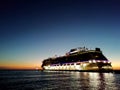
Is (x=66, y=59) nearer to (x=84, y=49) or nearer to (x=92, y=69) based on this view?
(x=84, y=49)

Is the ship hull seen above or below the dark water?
above

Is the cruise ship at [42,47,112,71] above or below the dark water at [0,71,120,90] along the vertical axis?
above

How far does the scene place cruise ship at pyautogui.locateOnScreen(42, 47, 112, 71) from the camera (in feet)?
414

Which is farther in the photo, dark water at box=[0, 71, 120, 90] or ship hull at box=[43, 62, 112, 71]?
ship hull at box=[43, 62, 112, 71]

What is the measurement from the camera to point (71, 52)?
162000 millimetres

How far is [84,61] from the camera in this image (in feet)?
448

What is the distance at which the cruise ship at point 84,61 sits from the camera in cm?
12612

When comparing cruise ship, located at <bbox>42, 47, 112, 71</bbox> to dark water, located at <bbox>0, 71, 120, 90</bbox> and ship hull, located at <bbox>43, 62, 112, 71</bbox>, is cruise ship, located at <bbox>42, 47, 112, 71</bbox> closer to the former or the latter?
ship hull, located at <bbox>43, 62, 112, 71</bbox>

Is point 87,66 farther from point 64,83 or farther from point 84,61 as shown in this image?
point 64,83

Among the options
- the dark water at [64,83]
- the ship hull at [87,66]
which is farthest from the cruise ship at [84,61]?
the dark water at [64,83]

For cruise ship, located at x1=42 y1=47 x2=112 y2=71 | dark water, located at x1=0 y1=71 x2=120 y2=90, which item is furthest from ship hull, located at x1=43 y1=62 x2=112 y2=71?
dark water, located at x1=0 y1=71 x2=120 y2=90

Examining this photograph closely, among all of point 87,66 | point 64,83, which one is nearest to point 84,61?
point 87,66

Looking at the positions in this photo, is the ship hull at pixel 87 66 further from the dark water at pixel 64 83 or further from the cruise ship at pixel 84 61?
the dark water at pixel 64 83

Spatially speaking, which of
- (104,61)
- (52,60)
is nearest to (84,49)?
(104,61)
